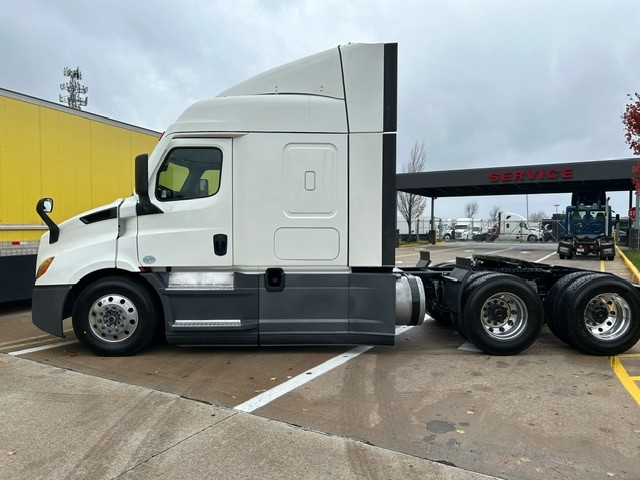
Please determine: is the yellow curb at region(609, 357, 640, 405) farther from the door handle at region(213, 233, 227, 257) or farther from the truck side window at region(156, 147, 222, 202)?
the truck side window at region(156, 147, 222, 202)

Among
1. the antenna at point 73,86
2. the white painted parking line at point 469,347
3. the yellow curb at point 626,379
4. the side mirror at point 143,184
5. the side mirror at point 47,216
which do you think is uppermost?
the antenna at point 73,86

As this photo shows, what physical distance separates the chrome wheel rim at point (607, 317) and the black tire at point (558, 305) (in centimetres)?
28

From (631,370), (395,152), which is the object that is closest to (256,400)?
(395,152)

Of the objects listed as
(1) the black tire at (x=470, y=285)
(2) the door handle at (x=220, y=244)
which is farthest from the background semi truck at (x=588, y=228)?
(2) the door handle at (x=220, y=244)

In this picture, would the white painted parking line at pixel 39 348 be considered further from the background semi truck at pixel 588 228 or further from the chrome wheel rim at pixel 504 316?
the background semi truck at pixel 588 228

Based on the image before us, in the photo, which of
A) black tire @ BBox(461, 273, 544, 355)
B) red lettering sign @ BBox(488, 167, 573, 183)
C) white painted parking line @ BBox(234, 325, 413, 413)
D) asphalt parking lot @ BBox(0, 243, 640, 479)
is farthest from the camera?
red lettering sign @ BBox(488, 167, 573, 183)

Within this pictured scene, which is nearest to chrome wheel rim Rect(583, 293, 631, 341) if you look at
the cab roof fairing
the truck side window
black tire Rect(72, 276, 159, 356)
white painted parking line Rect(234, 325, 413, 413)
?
white painted parking line Rect(234, 325, 413, 413)

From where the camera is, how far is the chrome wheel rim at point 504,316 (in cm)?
616

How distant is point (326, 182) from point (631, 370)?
4.22 m

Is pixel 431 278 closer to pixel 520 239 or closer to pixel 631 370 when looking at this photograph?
pixel 631 370

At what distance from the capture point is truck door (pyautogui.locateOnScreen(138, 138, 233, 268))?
19.1ft

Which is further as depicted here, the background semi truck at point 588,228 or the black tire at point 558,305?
the background semi truck at point 588,228

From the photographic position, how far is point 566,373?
553cm

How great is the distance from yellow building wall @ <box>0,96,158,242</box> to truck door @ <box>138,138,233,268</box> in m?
3.51
